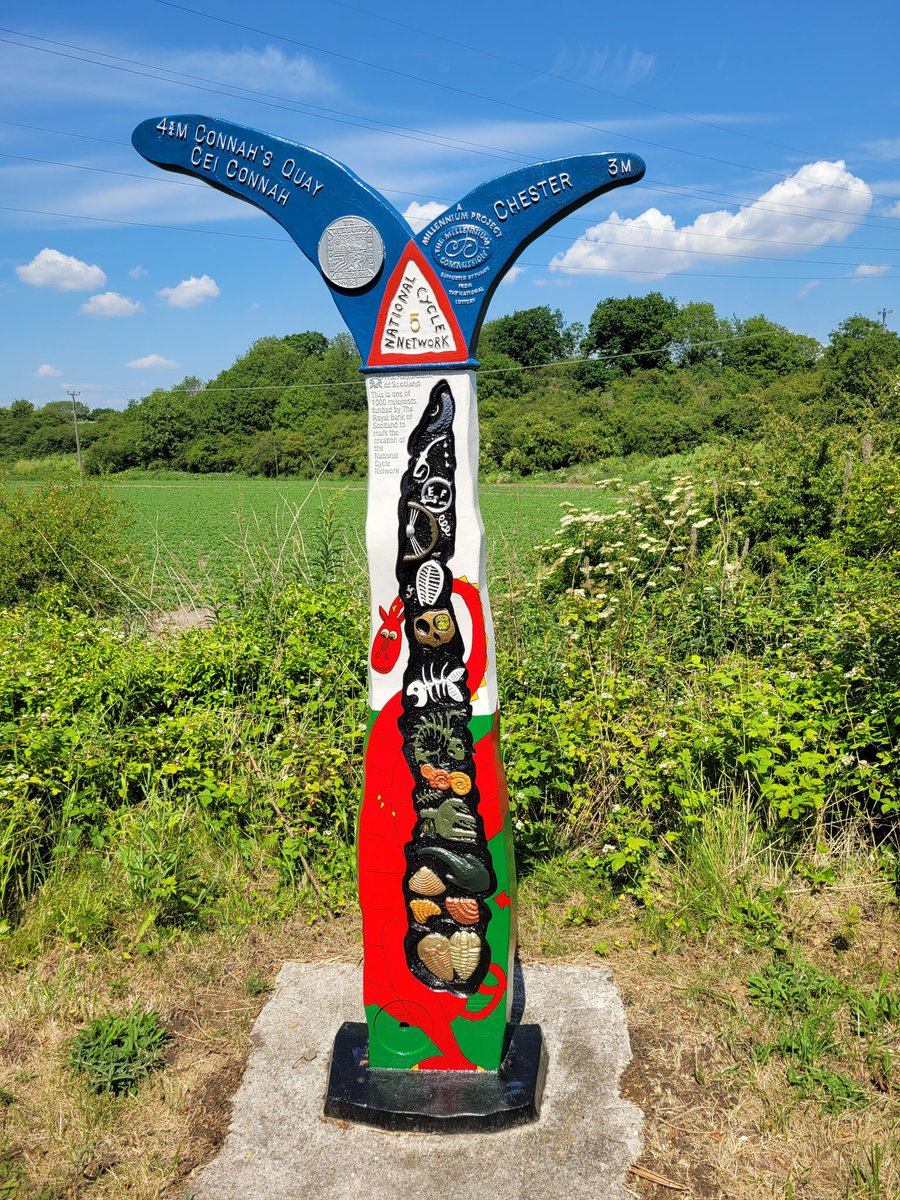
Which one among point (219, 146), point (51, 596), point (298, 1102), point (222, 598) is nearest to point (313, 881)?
point (298, 1102)

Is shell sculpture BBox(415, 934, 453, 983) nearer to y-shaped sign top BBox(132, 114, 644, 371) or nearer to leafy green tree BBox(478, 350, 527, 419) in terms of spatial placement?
y-shaped sign top BBox(132, 114, 644, 371)

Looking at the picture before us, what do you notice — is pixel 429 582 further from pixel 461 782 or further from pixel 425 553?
pixel 461 782

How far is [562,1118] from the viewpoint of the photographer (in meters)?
2.64

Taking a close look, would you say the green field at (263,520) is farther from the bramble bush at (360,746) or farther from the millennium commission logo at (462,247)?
the millennium commission logo at (462,247)

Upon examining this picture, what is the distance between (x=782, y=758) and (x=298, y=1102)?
7.85ft

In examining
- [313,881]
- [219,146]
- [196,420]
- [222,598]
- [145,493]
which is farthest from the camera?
[196,420]

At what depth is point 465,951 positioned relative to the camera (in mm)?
2617

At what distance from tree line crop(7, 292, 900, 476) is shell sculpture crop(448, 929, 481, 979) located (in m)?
18.2

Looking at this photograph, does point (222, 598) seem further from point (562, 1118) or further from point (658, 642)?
point (562, 1118)

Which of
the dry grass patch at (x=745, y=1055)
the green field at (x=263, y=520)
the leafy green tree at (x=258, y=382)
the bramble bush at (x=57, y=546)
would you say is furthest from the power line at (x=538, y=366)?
the dry grass patch at (x=745, y=1055)

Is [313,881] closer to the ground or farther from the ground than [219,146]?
closer to the ground

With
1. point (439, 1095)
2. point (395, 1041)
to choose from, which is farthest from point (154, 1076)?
point (439, 1095)

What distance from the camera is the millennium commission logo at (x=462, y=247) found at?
7.76 feet

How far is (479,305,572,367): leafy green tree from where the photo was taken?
5338cm
